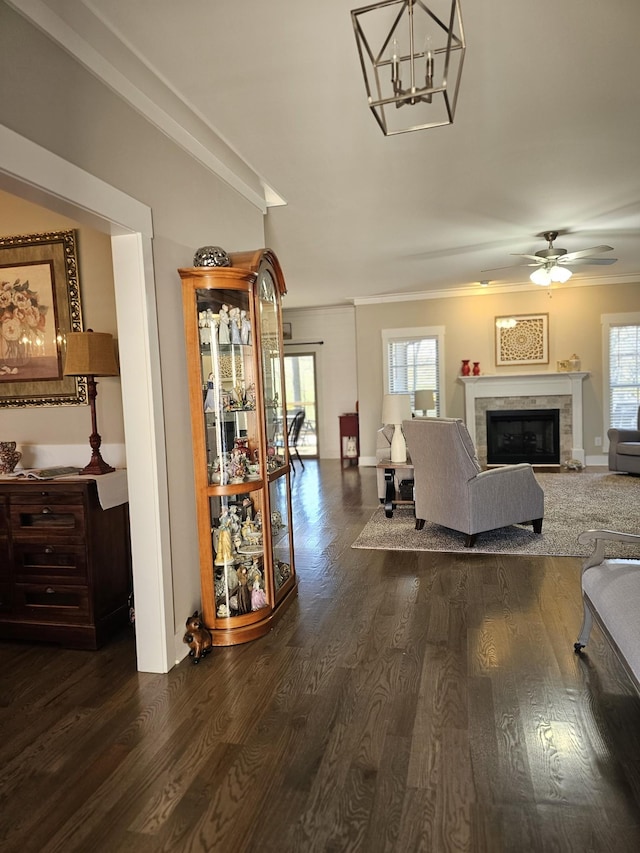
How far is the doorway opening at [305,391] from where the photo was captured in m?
9.62

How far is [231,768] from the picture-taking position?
185 centimetres

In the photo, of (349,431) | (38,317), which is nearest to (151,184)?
(38,317)

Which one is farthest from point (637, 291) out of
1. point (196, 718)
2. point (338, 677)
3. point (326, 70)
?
point (196, 718)

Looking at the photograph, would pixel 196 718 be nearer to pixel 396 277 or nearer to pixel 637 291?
pixel 396 277

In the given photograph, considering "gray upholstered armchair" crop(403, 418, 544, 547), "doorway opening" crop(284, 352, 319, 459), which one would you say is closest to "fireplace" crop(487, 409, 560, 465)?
"doorway opening" crop(284, 352, 319, 459)

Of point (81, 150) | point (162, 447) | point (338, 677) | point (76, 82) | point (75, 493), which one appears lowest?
point (338, 677)

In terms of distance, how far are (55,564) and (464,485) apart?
9.20ft

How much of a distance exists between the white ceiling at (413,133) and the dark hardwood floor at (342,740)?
241 cm

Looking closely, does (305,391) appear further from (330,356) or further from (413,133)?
(413,133)

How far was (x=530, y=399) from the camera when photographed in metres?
7.82

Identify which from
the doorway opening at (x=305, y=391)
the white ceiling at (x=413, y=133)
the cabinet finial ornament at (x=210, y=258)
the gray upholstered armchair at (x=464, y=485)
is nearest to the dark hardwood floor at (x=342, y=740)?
the gray upholstered armchair at (x=464, y=485)

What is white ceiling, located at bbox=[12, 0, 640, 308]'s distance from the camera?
6.75 ft

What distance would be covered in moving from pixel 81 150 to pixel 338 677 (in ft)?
7.99

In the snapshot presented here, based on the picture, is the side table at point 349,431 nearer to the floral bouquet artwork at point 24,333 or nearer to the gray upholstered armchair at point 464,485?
the gray upholstered armchair at point 464,485
